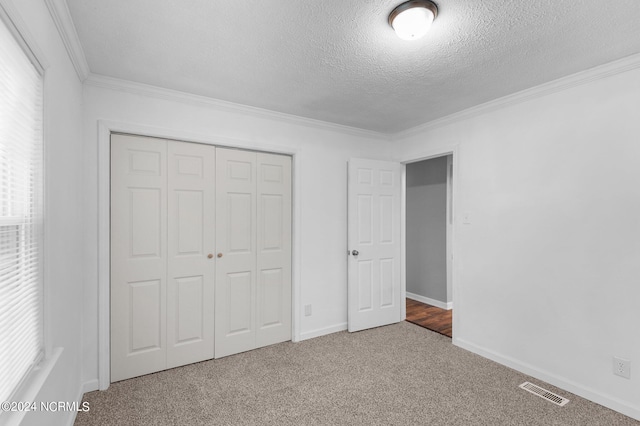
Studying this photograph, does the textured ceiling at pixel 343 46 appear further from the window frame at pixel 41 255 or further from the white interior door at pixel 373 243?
the white interior door at pixel 373 243

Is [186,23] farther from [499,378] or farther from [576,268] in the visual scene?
[499,378]

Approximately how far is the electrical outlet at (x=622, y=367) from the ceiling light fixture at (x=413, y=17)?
8.41 feet

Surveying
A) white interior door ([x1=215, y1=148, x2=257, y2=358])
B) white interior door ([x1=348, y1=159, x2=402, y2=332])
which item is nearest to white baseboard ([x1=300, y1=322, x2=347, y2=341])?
white interior door ([x1=348, y1=159, x2=402, y2=332])

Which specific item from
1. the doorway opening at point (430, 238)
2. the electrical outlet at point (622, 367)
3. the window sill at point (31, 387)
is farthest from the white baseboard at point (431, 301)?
the window sill at point (31, 387)

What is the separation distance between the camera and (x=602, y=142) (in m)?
2.36

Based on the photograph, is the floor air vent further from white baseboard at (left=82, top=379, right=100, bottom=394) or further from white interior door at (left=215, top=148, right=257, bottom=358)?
white baseboard at (left=82, top=379, right=100, bottom=394)

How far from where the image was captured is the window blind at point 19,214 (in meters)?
1.20

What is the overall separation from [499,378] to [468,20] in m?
2.67

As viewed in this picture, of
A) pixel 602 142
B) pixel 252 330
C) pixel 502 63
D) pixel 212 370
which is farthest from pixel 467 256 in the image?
pixel 212 370

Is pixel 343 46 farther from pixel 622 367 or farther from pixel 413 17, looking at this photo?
pixel 622 367

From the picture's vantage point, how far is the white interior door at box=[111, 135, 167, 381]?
2602 millimetres

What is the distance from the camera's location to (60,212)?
73.0 inches

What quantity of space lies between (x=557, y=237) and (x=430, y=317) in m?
2.13

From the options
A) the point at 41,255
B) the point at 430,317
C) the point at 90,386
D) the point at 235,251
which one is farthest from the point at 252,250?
the point at 430,317
